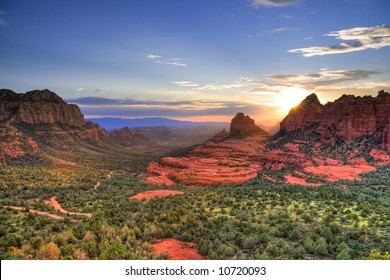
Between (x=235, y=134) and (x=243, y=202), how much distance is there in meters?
67.0

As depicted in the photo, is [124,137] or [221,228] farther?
[124,137]

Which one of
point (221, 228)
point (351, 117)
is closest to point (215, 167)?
point (351, 117)

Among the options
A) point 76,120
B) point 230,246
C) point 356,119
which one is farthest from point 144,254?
point 76,120

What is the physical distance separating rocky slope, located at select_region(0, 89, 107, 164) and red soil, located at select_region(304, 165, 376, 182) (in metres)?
40.7

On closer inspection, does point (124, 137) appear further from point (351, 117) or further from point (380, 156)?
point (380, 156)

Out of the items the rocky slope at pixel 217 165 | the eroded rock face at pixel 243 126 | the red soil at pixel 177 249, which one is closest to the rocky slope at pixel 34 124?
the rocky slope at pixel 217 165

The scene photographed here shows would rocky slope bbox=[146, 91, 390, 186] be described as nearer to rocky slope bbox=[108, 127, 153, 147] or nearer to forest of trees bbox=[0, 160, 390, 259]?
forest of trees bbox=[0, 160, 390, 259]

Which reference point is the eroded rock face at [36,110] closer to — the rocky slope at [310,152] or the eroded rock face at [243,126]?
the rocky slope at [310,152]

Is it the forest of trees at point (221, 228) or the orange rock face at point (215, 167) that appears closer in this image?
the forest of trees at point (221, 228)

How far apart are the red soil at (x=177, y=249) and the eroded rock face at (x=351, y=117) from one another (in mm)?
41612

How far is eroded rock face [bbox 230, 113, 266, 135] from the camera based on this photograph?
89.6 m

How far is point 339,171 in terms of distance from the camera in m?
42.2

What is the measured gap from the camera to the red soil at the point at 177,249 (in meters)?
14.0

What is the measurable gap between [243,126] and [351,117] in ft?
119
